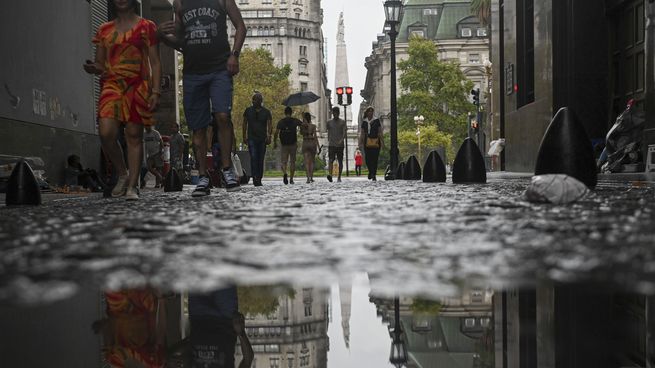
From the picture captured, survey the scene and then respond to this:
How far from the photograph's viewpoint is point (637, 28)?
14.3m

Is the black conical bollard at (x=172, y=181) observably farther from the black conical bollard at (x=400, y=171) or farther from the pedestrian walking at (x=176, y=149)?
the black conical bollard at (x=400, y=171)

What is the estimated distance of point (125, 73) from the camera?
25.0ft

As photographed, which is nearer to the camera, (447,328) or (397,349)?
(397,349)

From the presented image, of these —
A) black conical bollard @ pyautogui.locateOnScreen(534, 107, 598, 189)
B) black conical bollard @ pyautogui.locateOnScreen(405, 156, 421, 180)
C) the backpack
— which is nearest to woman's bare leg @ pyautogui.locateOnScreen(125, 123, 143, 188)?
black conical bollard @ pyautogui.locateOnScreen(534, 107, 598, 189)

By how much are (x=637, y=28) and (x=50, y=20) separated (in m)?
9.91

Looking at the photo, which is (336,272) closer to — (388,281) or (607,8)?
(388,281)

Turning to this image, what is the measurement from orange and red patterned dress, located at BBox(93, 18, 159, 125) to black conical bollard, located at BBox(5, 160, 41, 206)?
1010 mm

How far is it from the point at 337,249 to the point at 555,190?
2.85 metres

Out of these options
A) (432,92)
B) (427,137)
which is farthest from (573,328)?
(432,92)

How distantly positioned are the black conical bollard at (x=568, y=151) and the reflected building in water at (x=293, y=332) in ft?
19.8

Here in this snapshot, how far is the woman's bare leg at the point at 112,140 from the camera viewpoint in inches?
303

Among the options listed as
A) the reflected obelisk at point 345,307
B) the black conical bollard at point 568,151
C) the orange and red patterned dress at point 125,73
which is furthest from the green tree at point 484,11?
the reflected obelisk at point 345,307

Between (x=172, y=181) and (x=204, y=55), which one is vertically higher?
(x=204, y=55)

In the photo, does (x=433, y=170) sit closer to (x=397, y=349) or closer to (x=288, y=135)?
(x=288, y=135)
